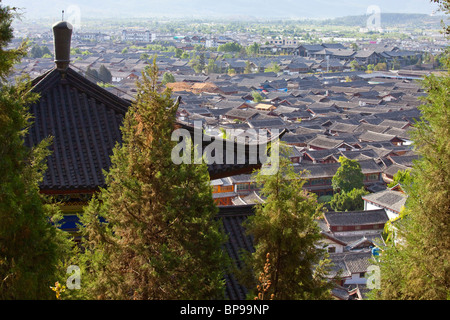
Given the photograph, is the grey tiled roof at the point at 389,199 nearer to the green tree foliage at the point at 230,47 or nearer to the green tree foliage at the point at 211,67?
the green tree foliage at the point at 211,67

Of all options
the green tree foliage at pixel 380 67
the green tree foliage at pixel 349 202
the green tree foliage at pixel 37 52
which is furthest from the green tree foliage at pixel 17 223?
the green tree foliage at pixel 37 52

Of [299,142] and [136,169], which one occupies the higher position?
[136,169]

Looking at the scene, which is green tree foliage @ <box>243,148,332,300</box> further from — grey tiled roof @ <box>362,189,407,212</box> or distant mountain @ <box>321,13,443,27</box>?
distant mountain @ <box>321,13,443,27</box>

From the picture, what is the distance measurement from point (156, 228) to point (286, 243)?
1.12 meters

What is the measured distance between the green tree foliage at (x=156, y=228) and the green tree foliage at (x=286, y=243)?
48 centimetres

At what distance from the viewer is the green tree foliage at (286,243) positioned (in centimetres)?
448

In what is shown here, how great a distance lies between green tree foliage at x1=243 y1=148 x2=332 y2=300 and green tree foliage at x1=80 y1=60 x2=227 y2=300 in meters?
0.48

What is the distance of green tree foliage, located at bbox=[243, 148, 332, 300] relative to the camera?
4.48m

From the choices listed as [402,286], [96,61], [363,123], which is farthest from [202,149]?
[96,61]

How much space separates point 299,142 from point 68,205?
26.6m

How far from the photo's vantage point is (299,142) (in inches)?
1233

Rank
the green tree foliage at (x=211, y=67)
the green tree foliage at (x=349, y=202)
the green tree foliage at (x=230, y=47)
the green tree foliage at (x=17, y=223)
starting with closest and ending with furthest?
the green tree foliage at (x=17, y=223)
the green tree foliage at (x=349, y=202)
the green tree foliage at (x=211, y=67)
the green tree foliage at (x=230, y=47)

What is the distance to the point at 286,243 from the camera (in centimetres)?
450

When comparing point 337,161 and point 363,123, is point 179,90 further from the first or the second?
point 337,161
